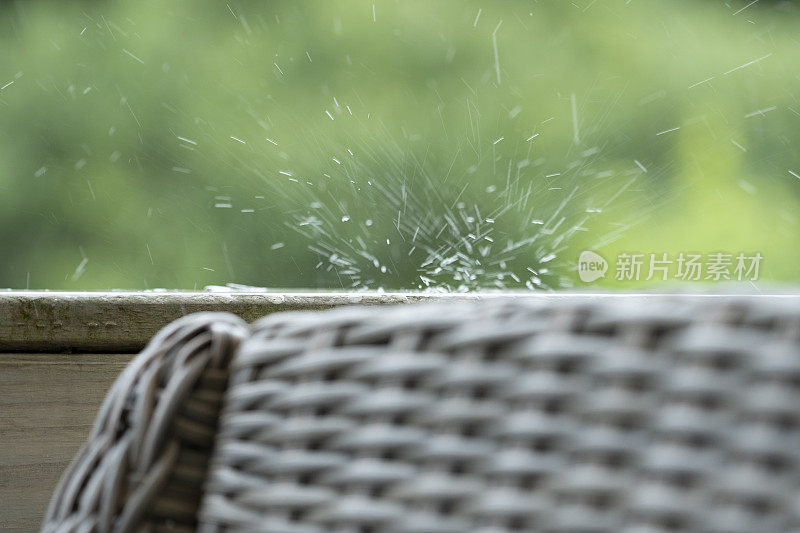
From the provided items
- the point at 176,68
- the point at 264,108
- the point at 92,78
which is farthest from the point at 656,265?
the point at 92,78

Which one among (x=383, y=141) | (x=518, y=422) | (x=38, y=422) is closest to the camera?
(x=518, y=422)

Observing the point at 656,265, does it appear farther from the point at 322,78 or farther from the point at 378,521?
the point at 378,521

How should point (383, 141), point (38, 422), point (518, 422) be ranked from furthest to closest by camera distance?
point (383, 141) → point (38, 422) → point (518, 422)

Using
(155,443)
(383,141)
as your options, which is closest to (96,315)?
(155,443)

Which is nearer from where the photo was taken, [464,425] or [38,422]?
[464,425]

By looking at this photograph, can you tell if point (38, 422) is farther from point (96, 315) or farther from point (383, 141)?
point (383, 141)

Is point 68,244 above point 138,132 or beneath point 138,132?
beneath
